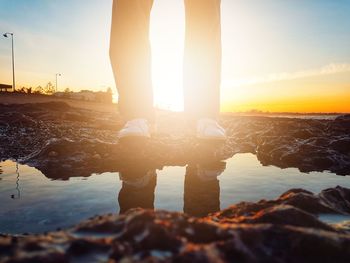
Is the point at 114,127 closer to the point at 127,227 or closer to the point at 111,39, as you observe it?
the point at 111,39

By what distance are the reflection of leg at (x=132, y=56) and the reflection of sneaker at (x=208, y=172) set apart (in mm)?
925

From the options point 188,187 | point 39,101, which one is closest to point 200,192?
point 188,187

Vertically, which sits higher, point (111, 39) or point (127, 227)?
point (111, 39)

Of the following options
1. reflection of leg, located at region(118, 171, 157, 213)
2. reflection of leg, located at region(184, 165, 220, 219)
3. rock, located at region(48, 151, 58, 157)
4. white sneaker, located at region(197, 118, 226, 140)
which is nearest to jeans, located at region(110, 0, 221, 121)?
white sneaker, located at region(197, 118, 226, 140)

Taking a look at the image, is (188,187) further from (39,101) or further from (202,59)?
(39,101)

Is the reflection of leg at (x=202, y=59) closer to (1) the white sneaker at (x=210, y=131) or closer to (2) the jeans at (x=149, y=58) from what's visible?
(2) the jeans at (x=149, y=58)

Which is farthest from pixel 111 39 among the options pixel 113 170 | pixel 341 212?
pixel 341 212

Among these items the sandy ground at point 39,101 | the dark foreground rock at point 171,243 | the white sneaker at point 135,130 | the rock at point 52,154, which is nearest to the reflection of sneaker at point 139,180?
the white sneaker at point 135,130

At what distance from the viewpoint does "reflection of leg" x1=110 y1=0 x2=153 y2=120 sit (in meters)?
2.87

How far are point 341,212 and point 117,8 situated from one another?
7.78 ft

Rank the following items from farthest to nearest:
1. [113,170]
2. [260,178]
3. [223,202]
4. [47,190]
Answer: [113,170] < [260,178] < [47,190] < [223,202]

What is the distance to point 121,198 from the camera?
1.61 meters

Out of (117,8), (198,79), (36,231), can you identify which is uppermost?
(117,8)

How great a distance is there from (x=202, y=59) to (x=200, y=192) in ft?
5.46
